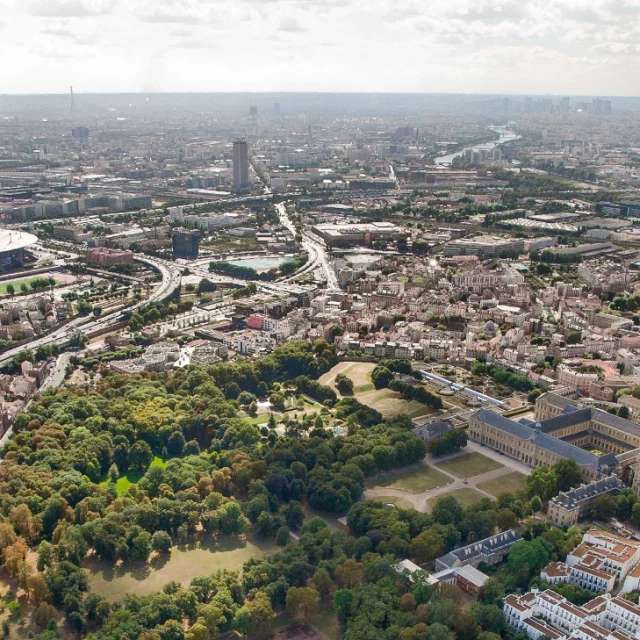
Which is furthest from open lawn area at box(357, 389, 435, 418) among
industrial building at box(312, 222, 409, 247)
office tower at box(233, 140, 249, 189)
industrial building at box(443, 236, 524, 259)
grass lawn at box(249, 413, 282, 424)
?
office tower at box(233, 140, 249, 189)

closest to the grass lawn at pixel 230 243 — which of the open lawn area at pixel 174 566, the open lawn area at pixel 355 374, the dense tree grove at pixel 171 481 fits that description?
the open lawn area at pixel 355 374

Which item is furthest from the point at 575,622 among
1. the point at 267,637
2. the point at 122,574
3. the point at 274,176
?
the point at 274,176

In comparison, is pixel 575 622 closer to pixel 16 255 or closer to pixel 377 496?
pixel 377 496

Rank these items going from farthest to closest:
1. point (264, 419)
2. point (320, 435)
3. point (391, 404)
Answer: point (391, 404)
point (264, 419)
point (320, 435)

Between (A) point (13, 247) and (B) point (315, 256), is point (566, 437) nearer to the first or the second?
(B) point (315, 256)

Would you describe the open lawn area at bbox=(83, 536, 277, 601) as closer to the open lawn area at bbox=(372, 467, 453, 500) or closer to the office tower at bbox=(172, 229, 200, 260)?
the open lawn area at bbox=(372, 467, 453, 500)

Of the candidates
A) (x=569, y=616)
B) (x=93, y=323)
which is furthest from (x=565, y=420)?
(x=93, y=323)
